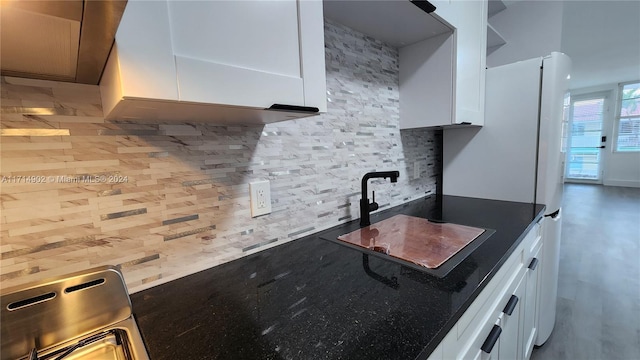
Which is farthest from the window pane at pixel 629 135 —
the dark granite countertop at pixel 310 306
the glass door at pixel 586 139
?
the dark granite countertop at pixel 310 306

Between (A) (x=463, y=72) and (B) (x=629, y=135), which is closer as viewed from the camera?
(A) (x=463, y=72)

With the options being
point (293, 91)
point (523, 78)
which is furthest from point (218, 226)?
point (523, 78)

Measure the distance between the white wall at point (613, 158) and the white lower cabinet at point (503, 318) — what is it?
7.58 m

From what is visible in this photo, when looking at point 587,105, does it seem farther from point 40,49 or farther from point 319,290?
point 40,49

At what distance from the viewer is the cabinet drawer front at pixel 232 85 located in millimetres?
479

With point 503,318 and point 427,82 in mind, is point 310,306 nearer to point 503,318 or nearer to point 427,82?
point 503,318

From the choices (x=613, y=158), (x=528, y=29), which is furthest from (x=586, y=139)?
(x=528, y=29)

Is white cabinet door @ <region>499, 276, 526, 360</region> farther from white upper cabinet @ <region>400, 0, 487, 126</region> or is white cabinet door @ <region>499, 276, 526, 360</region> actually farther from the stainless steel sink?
the stainless steel sink

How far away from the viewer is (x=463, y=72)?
4.45ft

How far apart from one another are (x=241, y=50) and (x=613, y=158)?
9.17 meters

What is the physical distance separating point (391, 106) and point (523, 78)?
2.36ft

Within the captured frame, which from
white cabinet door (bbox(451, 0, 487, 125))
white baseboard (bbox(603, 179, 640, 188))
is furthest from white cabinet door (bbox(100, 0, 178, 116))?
white baseboard (bbox(603, 179, 640, 188))

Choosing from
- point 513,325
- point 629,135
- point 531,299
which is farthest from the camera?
point 629,135

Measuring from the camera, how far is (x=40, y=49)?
0.44 meters
